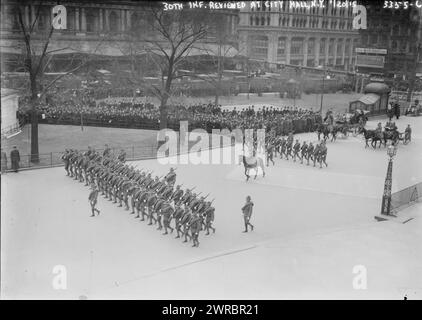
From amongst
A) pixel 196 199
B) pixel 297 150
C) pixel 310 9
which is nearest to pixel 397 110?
pixel 297 150

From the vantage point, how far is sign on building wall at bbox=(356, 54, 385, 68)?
4772 cm

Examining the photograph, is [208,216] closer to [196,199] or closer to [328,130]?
[196,199]

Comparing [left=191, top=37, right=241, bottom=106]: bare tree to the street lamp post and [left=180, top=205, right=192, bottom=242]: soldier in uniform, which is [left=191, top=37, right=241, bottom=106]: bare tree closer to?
the street lamp post

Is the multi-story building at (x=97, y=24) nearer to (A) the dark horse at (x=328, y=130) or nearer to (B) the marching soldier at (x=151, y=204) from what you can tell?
(A) the dark horse at (x=328, y=130)

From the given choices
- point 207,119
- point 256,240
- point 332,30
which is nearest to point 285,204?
point 256,240

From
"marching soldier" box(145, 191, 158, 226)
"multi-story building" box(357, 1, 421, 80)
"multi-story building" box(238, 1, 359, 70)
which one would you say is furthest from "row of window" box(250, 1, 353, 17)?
"marching soldier" box(145, 191, 158, 226)

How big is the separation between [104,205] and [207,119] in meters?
16.4

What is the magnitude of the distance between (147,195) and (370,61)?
36753 mm

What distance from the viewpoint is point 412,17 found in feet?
152

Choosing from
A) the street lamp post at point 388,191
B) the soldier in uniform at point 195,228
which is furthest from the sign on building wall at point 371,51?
the soldier in uniform at point 195,228

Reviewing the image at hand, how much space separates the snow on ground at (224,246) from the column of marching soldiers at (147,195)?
0.42m

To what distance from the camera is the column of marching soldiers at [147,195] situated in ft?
51.7

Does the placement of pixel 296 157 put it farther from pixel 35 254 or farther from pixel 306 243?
pixel 35 254

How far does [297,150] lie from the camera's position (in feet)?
84.8
